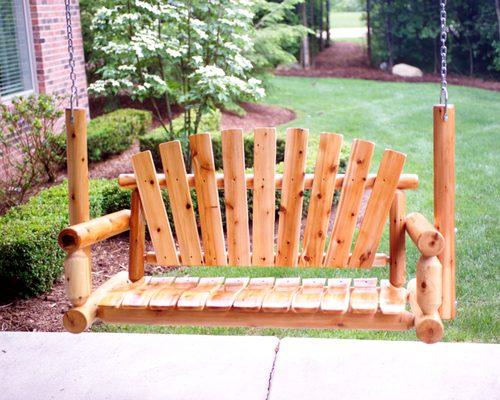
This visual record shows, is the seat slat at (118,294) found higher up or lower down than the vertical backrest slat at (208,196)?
lower down

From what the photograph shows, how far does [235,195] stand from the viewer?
344 centimetres

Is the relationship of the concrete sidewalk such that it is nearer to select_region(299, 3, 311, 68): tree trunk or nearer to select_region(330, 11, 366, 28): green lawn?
select_region(299, 3, 311, 68): tree trunk

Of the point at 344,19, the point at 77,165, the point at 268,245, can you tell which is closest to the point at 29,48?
the point at 77,165

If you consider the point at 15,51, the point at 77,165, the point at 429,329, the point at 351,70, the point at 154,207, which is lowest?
the point at 351,70

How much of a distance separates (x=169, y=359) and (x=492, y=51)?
13700 millimetres

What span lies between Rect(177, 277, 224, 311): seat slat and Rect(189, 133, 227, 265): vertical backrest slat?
0.18 meters

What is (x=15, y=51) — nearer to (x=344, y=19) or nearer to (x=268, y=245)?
(x=268, y=245)

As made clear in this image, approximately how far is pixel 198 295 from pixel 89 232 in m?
0.51

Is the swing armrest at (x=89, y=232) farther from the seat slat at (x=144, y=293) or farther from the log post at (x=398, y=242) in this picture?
the log post at (x=398, y=242)

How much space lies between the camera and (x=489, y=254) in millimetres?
5430

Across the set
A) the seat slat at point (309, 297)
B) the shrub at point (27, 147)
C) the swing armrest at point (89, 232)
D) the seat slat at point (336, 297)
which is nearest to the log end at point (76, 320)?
the swing armrest at point (89, 232)

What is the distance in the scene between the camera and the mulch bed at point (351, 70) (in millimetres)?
15656

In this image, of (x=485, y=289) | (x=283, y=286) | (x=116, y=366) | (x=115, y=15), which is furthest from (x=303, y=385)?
(x=115, y=15)

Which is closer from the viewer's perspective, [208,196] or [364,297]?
[364,297]
